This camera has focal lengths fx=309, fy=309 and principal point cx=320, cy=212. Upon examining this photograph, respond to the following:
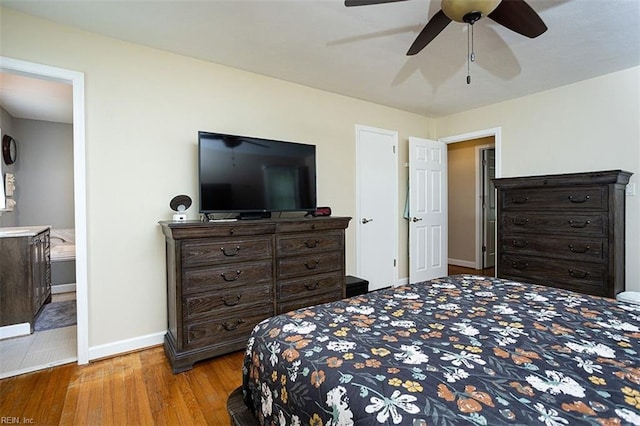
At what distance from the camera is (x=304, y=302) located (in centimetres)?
279

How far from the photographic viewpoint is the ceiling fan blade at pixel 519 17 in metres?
1.65

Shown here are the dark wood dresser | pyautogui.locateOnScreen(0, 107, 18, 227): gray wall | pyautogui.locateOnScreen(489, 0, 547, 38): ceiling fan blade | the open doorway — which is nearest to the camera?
pyautogui.locateOnScreen(489, 0, 547, 38): ceiling fan blade

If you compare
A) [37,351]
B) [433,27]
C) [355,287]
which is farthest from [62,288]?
[433,27]

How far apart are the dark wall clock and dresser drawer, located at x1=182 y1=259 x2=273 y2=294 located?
3404 mm

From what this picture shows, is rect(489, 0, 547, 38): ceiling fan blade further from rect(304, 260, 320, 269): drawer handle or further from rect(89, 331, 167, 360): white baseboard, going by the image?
rect(89, 331, 167, 360): white baseboard

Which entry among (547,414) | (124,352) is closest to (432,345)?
(547,414)

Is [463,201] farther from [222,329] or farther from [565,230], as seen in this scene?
[222,329]

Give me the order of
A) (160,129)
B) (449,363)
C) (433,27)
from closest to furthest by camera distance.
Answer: (449,363) < (433,27) < (160,129)

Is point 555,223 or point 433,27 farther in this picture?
point 555,223

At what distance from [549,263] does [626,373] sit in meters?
2.75

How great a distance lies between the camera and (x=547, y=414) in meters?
0.71

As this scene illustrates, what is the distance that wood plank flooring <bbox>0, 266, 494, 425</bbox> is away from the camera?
5.76 ft

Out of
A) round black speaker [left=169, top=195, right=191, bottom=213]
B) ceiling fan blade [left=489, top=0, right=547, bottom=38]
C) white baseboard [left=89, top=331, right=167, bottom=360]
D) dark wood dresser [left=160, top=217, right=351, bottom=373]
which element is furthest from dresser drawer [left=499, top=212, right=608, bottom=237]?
white baseboard [left=89, top=331, right=167, bottom=360]

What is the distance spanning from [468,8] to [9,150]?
5.20 meters
